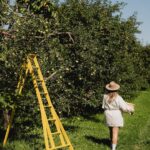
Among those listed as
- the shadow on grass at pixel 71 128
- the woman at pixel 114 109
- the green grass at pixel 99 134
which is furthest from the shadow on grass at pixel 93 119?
the woman at pixel 114 109

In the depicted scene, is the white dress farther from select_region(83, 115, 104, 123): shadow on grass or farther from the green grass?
select_region(83, 115, 104, 123): shadow on grass

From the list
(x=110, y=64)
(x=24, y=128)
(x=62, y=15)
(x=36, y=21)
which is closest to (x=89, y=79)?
(x=110, y=64)

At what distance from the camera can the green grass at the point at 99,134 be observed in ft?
48.1

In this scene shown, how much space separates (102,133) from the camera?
17859 mm

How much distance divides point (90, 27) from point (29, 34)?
4488 mm

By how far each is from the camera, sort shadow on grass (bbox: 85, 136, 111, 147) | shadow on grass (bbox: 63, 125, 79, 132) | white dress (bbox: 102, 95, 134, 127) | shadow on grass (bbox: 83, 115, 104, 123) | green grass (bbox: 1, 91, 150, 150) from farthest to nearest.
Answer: shadow on grass (bbox: 83, 115, 104, 123)
shadow on grass (bbox: 63, 125, 79, 132)
shadow on grass (bbox: 85, 136, 111, 147)
green grass (bbox: 1, 91, 150, 150)
white dress (bbox: 102, 95, 134, 127)

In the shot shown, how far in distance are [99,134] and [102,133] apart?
1.10 ft

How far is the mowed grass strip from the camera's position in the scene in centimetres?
1506

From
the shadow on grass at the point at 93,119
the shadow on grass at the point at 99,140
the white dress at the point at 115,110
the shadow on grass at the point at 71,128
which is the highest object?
the white dress at the point at 115,110

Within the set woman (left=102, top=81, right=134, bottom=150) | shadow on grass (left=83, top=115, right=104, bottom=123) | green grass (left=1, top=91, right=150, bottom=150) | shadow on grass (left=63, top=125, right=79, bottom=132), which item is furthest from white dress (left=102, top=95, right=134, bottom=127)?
shadow on grass (left=83, top=115, right=104, bottom=123)

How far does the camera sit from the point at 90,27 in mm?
17938

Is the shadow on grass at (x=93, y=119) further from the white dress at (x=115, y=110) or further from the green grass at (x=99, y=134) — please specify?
the white dress at (x=115, y=110)

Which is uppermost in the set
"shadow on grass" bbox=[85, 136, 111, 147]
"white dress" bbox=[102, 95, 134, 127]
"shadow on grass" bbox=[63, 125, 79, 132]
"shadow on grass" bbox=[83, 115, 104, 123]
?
"white dress" bbox=[102, 95, 134, 127]

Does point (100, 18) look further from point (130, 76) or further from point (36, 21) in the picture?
point (130, 76)
